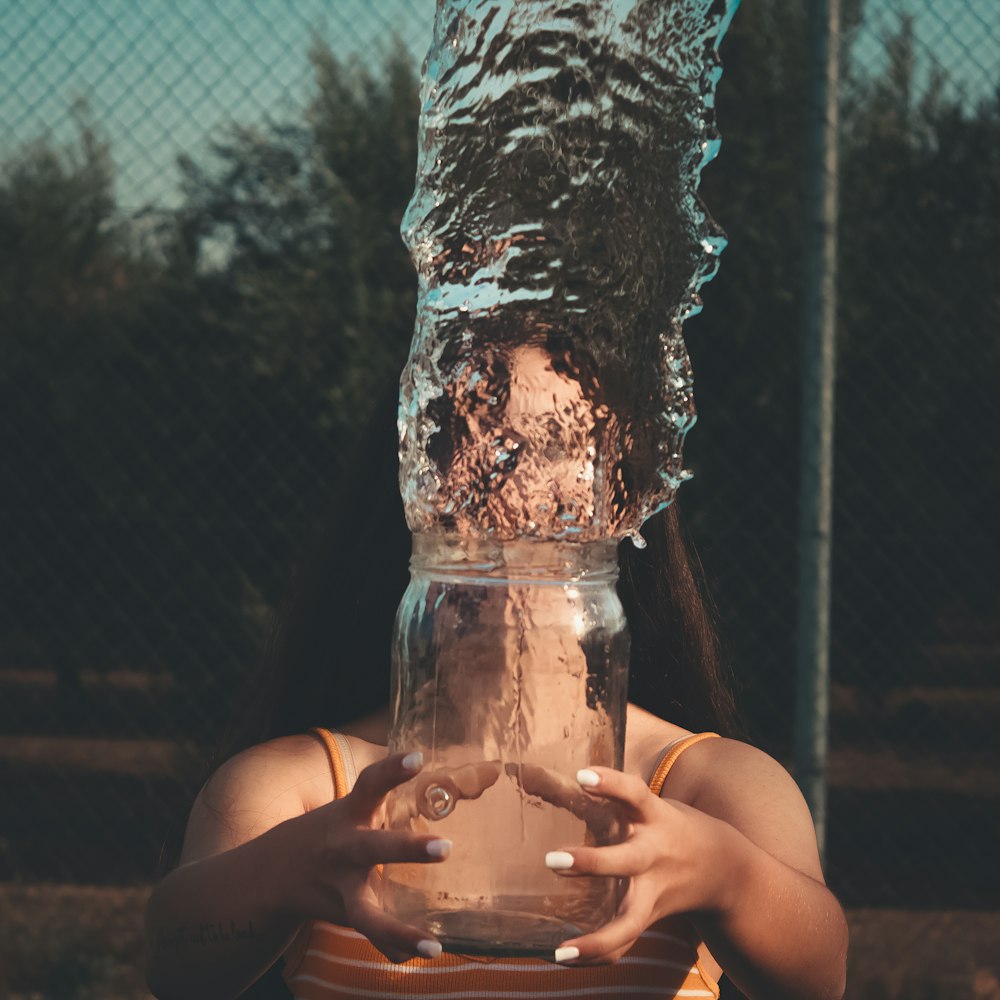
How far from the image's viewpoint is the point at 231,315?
149 inches

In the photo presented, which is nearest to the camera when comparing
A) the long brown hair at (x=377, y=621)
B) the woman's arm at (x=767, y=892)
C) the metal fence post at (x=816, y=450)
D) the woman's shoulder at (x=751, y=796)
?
the woman's arm at (x=767, y=892)

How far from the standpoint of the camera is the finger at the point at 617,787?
0.70m

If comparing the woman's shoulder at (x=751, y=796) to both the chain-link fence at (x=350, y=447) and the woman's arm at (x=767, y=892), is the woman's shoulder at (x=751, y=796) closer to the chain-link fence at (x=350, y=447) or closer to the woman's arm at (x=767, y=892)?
the woman's arm at (x=767, y=892)

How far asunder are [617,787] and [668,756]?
49 cm

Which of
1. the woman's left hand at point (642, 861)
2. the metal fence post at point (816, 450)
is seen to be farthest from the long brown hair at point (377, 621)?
the metal fence post at point (816, 450)

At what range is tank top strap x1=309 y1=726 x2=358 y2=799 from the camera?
118 cm

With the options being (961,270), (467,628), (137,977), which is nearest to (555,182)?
(467,628)

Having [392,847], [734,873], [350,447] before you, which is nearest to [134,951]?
[350,447]

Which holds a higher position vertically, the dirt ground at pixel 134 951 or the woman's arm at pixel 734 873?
the woman's arm at pixel 734 873

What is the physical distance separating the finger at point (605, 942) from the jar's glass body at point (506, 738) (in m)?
0.02

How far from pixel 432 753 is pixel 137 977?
2.55m

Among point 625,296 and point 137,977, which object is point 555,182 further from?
point 137,977

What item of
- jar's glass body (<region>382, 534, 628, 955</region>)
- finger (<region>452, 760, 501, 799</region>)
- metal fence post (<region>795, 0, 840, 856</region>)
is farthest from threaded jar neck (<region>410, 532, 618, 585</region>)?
metal fence post (<region>795, 0, 840, 856</region>)

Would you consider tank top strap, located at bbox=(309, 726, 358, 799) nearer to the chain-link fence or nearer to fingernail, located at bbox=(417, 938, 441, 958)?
fingernail, located at bbox=(417, 938, 441, 958)
